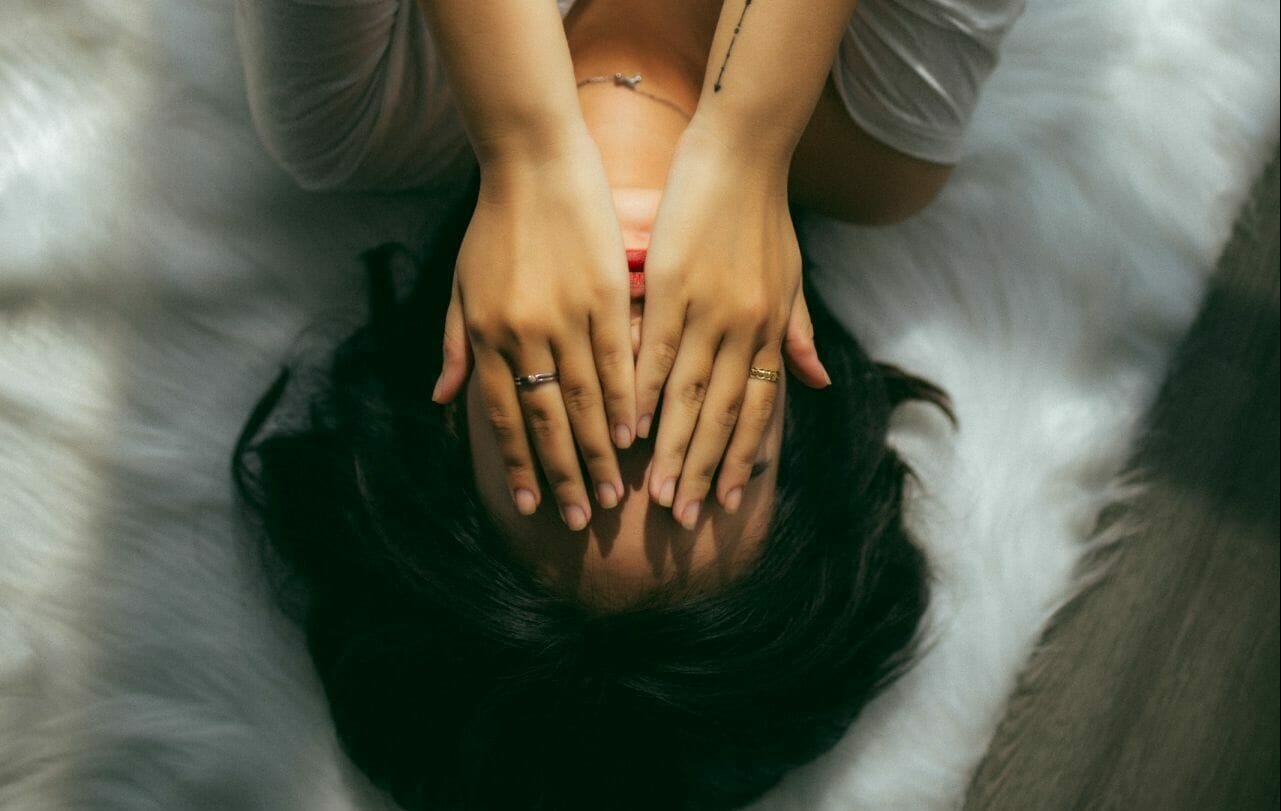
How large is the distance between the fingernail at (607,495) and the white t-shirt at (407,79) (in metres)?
0.37

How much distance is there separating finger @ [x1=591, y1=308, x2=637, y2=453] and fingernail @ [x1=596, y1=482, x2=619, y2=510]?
0.04 ft

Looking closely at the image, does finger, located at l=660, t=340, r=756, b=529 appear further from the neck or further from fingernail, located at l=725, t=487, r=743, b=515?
the neck

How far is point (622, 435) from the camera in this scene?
623mm

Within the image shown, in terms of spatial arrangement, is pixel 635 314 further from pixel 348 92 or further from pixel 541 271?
pixel 348 92

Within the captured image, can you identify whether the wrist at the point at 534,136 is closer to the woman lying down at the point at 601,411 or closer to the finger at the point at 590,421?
the woman lying down at the point at 601,411

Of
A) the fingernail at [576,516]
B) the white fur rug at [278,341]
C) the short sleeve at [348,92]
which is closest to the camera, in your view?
the fingernail at [576,516]

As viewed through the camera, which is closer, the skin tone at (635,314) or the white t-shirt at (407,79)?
the skin tone at (635,314)

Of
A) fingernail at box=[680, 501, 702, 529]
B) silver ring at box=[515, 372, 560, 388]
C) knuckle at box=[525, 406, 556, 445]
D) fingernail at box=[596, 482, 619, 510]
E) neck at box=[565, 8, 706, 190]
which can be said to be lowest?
fingernail at box=[680, 501, 702, 529]

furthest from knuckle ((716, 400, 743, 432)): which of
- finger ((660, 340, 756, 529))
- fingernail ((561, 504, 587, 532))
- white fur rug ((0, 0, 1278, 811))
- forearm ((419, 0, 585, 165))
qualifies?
white fur rug ((0, 0, 1278, 811))

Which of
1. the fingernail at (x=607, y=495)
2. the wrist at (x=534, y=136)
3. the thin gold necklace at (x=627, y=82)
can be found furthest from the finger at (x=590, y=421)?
the thin gold necklace at (x=627, y=82)

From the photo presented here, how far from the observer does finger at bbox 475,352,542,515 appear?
0.63 m

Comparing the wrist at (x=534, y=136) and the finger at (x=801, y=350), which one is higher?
the wrist at (x=534, y=136)

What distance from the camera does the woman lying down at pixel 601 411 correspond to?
63 cm

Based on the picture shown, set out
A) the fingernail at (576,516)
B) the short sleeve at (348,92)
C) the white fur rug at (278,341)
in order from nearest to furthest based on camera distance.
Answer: the fingernail at (576,516) < the short sleeve at (348,92) < the white fur rug at (278,341)
